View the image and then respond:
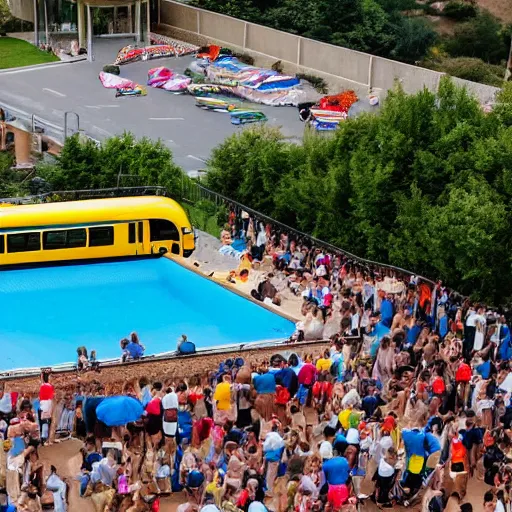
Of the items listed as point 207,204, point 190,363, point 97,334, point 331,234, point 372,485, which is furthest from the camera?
point 207,204

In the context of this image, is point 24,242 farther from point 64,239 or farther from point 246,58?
point 246,58

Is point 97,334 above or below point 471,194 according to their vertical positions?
below

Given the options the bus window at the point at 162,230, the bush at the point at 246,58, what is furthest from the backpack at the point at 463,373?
the bush at the point at 246,58

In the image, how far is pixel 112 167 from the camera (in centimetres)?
3578

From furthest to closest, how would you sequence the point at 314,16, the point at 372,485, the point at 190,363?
the point at 314,16
the point at 190,363
the point at 372,485

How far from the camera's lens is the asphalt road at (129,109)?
45.6 meters

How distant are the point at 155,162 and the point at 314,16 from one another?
25484mm

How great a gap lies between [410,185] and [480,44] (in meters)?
35.8

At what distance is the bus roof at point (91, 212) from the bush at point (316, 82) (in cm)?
2215

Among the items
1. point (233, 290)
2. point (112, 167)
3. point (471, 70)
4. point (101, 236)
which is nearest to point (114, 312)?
point (101, 236)

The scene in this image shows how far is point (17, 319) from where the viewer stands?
27219 mm

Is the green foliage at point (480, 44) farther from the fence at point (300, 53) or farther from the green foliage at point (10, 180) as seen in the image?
the green foliage at point (10, 180)

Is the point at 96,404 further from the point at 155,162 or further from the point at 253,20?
the point at 253,20

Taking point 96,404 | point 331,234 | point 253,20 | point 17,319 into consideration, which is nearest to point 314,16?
point 253,20
